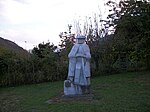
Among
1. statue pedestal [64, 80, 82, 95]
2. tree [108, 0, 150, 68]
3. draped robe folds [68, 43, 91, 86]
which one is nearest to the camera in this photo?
statue pedestal [64, 80, 82, 95]

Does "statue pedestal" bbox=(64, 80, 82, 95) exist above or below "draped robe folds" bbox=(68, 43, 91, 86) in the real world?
below

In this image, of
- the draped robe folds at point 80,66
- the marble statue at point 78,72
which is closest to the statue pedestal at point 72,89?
the marble statue at point 78,72

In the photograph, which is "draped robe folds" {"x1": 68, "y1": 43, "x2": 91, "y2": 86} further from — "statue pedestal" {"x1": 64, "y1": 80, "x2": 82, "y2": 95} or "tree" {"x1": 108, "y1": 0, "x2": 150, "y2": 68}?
"tree" {"x1": 108, "y1": 0, "x2": 150, "y2": 68}

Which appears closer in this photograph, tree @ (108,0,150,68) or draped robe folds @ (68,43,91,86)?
draped robe folds @ (68,43,91,86)

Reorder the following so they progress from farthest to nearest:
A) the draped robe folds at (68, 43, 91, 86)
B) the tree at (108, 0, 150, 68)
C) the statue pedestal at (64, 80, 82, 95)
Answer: the tree at (108, 0, 150, 68) → the draped robe folds at (68, 43, 91, 86) → the statue pedestal at (64, 80, 82, 95)

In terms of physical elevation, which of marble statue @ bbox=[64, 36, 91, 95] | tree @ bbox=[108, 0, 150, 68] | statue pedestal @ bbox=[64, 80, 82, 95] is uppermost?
tree @ bbox=[108, 0, 150, 68]

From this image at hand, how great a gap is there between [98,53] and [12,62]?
839 centimetres

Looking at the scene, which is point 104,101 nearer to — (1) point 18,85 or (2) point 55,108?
(2) point 55,108

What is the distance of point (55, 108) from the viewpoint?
993 cm

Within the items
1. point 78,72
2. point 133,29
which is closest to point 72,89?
point 78,72

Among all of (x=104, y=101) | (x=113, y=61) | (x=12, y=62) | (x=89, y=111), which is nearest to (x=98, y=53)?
(x=113, y=61)

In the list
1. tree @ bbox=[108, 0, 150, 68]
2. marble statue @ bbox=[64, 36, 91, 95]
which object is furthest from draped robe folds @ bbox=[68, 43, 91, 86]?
tree @ bbox=[108, 0, 150, 68]

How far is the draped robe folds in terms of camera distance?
12836 millimetres

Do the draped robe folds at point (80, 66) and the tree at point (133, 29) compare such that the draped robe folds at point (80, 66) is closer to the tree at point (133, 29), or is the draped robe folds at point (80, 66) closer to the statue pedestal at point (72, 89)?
the statue pedestal at point (72, 89)
